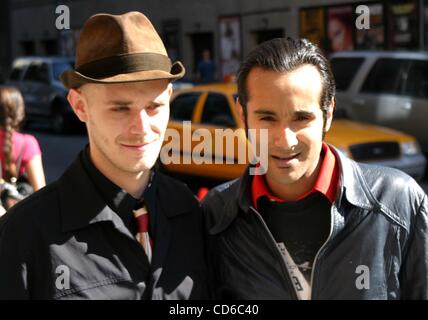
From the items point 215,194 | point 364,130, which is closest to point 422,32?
point 364,130

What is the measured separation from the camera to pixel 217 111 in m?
9.74

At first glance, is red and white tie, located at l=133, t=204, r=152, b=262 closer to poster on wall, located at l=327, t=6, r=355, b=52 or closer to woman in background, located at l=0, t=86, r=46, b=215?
woman in background, located at l=0, t=86, r=46, b=215

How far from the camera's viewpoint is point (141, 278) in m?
2.23

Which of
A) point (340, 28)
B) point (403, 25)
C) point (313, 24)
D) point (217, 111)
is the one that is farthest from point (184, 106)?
point (313, 24)

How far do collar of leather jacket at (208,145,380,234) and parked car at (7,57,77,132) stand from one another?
1465cm

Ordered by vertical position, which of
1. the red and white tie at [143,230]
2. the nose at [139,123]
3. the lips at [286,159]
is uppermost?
the nose at [139,123]

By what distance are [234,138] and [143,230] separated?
6.76 meters

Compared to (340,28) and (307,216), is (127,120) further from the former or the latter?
(340,28)

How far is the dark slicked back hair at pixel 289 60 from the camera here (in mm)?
2350

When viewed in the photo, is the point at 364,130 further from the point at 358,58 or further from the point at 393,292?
the point at 393,292

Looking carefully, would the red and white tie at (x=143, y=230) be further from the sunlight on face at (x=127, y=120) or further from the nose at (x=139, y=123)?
the nose at (x=139, y=123)

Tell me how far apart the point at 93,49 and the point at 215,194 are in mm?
724

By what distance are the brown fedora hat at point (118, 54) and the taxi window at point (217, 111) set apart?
6.98 metres

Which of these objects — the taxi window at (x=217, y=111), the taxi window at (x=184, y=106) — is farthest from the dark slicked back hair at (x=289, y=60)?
the taxi window at (x=184, y=106)
